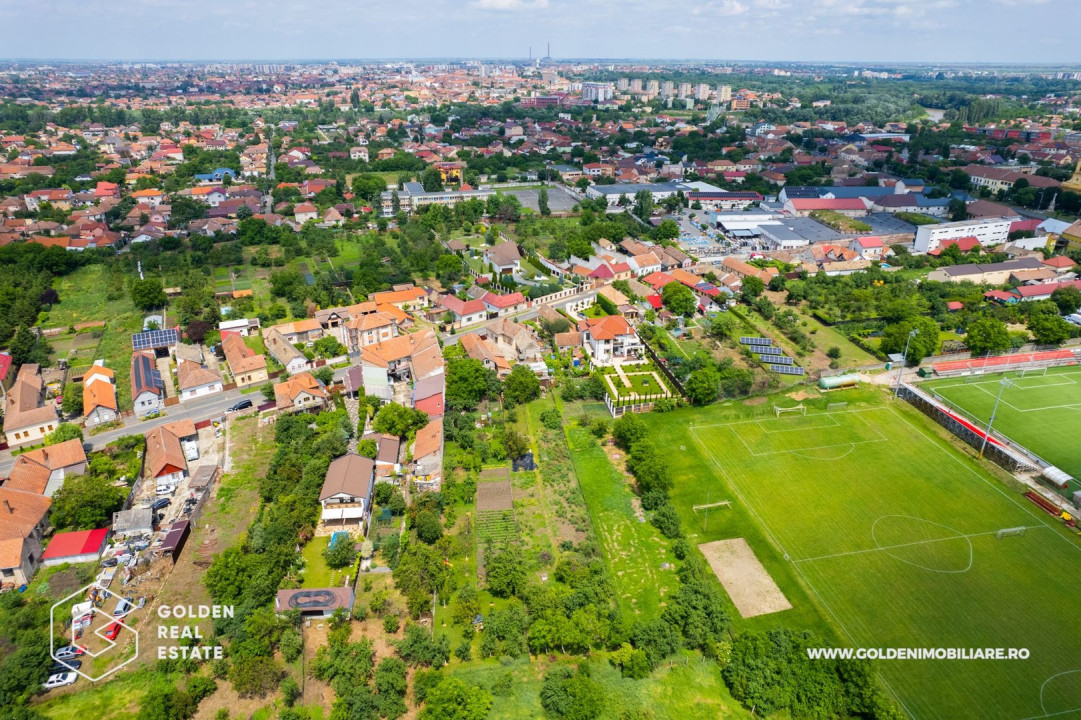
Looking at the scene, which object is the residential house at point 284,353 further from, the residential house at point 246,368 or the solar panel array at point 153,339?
the solar panel array at point 153,339

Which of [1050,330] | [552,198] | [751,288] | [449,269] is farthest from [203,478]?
[552,198]

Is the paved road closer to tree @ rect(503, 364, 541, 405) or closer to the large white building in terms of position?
tree @ rect(503, 364, 541, 405)

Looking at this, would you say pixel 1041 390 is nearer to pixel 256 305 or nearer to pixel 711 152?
pixel 256 305

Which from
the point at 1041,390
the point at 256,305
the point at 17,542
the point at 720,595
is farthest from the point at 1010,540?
the point at 256,305

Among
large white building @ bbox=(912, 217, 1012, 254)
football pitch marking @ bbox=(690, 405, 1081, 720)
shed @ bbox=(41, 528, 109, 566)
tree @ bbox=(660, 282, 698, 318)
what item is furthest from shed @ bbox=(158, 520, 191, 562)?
large white building @ bbox=(912, 217, 1012, 254)

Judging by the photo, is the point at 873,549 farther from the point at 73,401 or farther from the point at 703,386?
the point at 73,401

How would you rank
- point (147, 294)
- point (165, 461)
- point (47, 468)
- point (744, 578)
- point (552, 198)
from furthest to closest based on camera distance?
point (552, 198) < point (147, 294) < point (165, 461) < point (47, 468) < point (744, 578)
